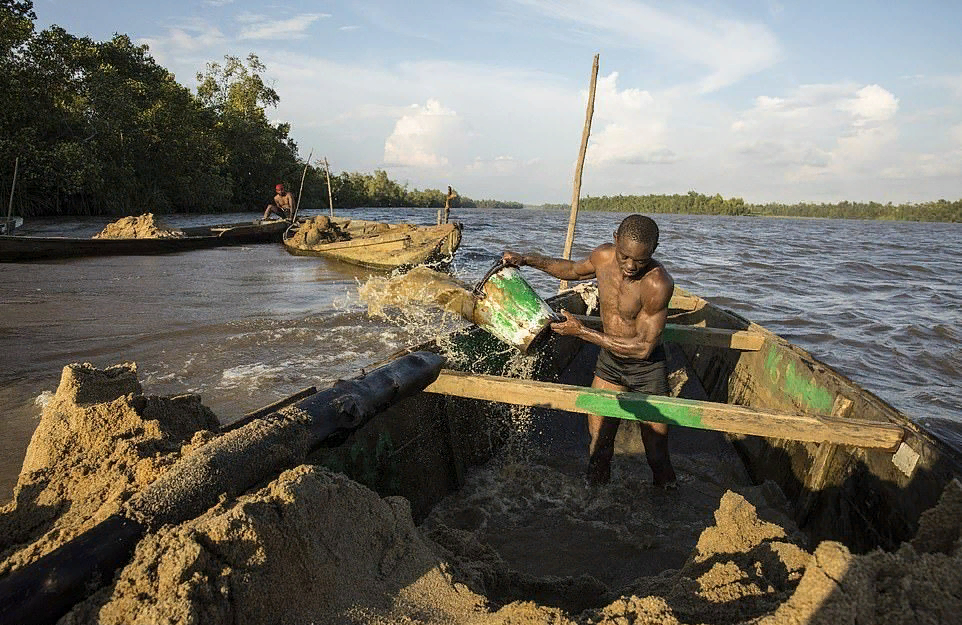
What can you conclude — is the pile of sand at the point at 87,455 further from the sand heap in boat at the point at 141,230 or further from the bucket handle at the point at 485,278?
the sand heap in boat at the point at 141,230

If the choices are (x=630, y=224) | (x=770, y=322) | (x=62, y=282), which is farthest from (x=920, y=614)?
(x=62, y=282)

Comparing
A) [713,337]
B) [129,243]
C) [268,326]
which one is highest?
[713,337]

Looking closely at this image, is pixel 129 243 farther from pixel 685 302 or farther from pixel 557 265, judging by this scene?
pixel 685 302

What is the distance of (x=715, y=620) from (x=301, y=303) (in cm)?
905

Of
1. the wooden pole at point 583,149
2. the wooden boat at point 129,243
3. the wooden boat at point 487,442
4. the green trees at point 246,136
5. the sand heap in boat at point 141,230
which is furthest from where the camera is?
the green trees at point 246,136

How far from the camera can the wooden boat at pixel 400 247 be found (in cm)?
1330

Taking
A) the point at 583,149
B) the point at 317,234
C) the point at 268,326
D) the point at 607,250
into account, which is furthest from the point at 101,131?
the point at 607,250

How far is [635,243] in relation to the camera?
3.21m

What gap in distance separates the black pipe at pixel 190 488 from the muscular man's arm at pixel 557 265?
5.14 ft

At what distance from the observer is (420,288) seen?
Answer: 25.7ft

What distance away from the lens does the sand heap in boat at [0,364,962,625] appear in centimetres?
141

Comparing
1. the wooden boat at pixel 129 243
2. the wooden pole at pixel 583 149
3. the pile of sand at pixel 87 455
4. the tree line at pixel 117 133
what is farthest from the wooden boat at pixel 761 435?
the tree line at pixel 117 133

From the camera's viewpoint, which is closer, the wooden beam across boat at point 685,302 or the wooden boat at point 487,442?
the wooden boat at point 487,442

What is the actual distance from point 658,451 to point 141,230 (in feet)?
50.9
